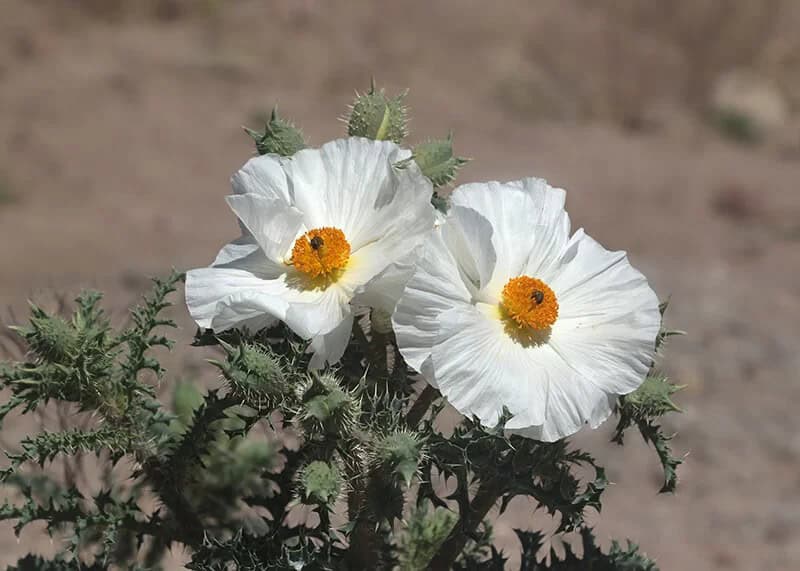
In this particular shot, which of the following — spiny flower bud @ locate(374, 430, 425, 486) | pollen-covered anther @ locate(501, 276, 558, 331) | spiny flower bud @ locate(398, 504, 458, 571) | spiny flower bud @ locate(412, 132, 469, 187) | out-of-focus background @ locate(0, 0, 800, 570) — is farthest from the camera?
out-of-focus background @ locate(0, 0, 800, 570)

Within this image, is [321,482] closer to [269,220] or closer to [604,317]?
[269,220]

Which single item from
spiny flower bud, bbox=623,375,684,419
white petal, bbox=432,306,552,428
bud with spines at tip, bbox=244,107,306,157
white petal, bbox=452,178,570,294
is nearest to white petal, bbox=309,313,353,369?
white petal, bbox=432,306,552,428

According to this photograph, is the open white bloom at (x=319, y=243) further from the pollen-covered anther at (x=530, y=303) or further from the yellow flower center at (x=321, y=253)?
the pollen-covered anther at (x=530, y=303)

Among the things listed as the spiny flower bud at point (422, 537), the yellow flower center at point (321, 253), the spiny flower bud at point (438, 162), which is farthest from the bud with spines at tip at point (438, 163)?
the spiny flower bud at point (422, 537)

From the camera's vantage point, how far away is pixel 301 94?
33.3ft

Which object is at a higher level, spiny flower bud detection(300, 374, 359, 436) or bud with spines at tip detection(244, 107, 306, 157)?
bud with spines at tip detection(244, 107, 306, 157)

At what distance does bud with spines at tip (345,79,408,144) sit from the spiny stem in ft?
2.04

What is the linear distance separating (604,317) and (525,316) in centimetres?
15

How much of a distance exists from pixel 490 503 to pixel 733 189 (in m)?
8.14

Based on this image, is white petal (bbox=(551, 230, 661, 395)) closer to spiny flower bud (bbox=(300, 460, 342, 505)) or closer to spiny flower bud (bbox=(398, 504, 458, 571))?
spiny flower bud (bbox=(300, 460, 342, 505))

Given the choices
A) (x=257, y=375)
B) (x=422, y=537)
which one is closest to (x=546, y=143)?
(x=422, y=537)

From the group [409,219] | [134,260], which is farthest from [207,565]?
[134,260]

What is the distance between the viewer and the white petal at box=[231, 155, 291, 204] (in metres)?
1.56

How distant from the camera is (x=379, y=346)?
1.58 m
